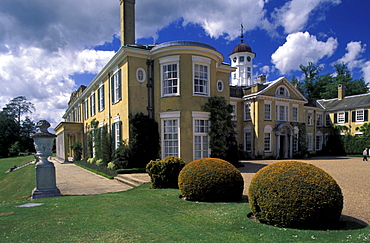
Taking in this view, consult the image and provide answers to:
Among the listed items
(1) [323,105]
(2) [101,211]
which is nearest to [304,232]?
(2) [101,211]

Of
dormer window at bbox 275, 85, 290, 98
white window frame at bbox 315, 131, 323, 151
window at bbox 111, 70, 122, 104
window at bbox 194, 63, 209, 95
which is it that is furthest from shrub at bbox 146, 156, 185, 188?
white window frame at bbox 315, 131, 323, 151

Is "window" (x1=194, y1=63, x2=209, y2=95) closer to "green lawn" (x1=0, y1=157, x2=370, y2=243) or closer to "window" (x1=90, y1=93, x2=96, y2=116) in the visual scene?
"green lawn" (x1=0, y1=157, x2=370, y2=243)

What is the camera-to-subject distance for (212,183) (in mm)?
6953

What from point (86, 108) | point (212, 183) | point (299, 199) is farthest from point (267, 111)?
point (299, 199)

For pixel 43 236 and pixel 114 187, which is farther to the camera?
pixel 114 187

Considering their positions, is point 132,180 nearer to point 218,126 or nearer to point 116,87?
point 218,126

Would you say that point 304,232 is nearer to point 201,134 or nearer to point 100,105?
point 201,134

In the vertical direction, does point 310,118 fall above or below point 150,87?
below

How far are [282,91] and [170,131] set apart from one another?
17660 mm

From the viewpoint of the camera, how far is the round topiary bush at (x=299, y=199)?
180 inches

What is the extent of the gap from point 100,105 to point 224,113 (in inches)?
451

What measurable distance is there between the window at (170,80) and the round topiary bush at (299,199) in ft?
36.2

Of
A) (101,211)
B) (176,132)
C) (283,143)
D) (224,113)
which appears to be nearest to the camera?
(101,211)

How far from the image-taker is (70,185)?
38.1 feet
